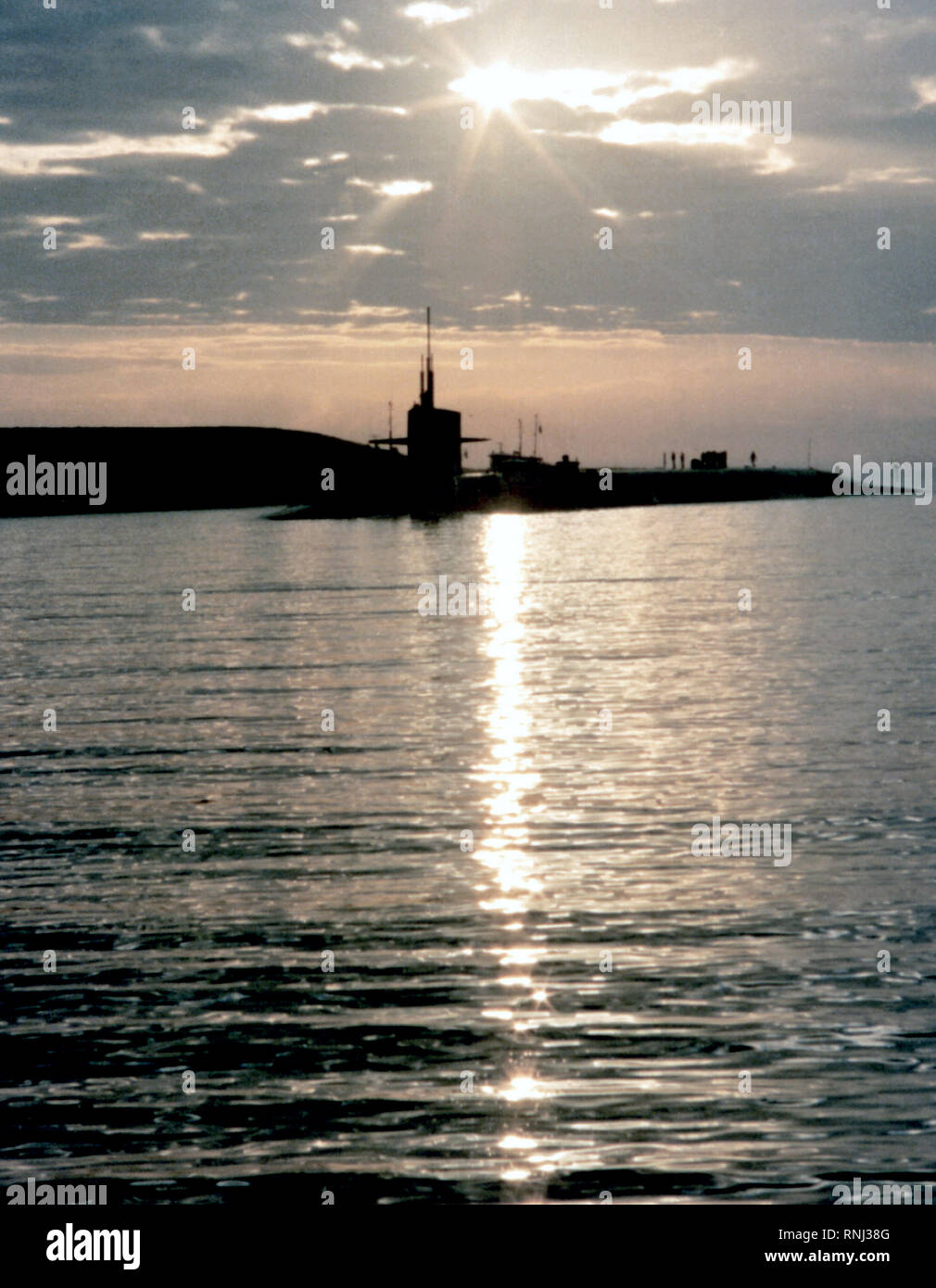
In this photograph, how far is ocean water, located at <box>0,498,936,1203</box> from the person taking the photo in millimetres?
13203

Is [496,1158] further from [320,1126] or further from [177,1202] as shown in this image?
[177,1202]

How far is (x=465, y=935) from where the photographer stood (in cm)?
1933

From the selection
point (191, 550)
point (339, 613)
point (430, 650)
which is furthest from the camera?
point (191, 550)

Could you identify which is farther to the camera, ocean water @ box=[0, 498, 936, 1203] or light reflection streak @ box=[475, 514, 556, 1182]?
light reflection streak @ box=[475, 514, 556, 1182]

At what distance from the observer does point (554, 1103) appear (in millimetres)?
14008

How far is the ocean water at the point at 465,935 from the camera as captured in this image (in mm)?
13203

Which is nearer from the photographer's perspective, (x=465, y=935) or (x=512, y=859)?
(x=465, y=935)

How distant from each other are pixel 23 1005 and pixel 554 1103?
Result: 19.8ft

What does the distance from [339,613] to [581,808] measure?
44.9m

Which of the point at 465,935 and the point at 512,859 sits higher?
the point at 512,859

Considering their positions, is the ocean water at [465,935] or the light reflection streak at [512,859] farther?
the light reflection streak at [512,859]

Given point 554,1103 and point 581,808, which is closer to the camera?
point 554,1103

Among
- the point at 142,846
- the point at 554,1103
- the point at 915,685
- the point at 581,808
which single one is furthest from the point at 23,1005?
the point at 915,685
